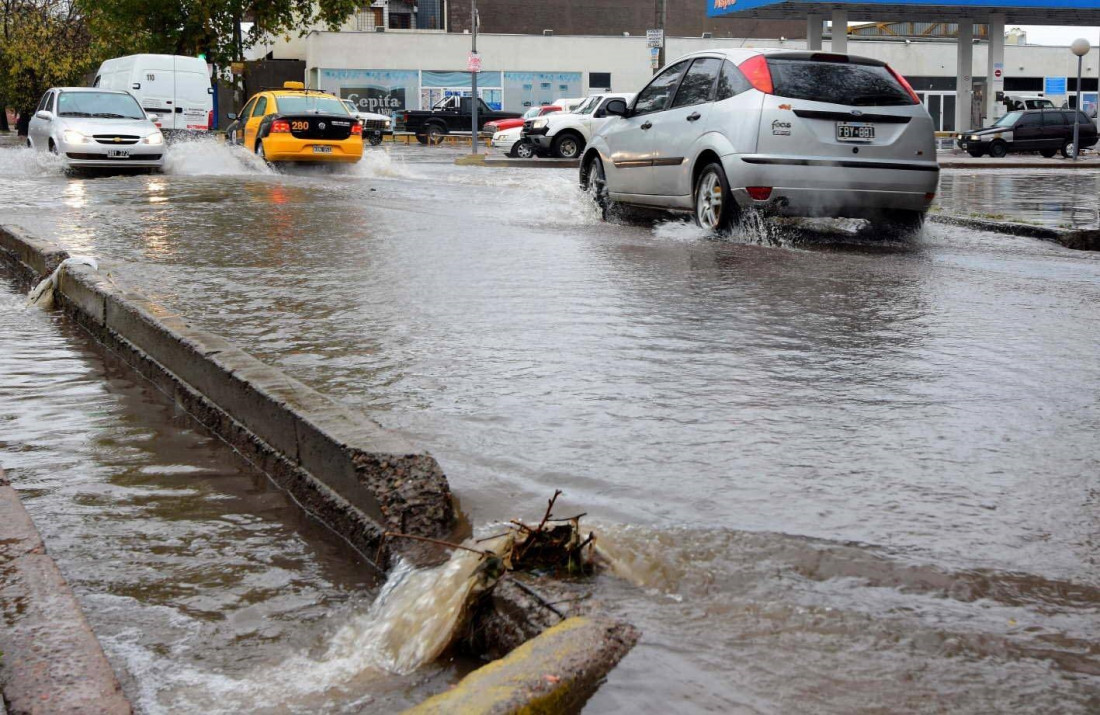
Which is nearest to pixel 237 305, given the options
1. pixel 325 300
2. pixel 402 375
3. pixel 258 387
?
pixel 325 300

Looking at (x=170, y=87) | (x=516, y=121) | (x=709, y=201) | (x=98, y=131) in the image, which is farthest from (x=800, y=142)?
(x=516, y=121)

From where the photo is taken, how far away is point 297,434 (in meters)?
3.96

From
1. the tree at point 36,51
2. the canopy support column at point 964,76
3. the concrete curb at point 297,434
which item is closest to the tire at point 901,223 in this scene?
the concrete curb at point 297,434

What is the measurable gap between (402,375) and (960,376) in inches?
87.9

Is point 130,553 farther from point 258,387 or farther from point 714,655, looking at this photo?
point 714,655

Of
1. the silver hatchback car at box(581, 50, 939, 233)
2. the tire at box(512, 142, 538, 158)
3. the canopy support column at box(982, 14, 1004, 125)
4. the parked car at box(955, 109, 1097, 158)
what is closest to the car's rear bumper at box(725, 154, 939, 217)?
the silver hatchback car at box(581, 50, 939, 233)

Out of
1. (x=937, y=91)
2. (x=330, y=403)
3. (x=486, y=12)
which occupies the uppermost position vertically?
(x=486, y=12)

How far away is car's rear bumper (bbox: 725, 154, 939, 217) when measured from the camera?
9.75 meters

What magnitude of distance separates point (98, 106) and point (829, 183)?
636 inches

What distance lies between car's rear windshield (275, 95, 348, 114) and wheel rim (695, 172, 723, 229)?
11.8m

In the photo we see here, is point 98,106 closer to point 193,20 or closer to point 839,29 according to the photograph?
point 193,20

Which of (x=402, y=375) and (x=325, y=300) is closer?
(x=402, y=375)

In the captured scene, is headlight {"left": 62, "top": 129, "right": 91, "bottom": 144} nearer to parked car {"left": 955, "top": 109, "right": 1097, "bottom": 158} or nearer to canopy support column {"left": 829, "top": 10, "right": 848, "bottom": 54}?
canopy support column {"left": 829, "top": 10, "right": 848, "bottom": 54}

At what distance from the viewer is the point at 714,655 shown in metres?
2.63
